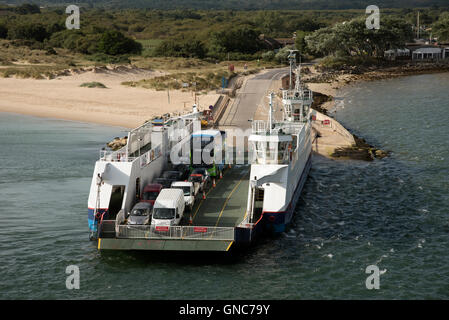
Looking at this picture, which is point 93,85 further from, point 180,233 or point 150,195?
point 180,233

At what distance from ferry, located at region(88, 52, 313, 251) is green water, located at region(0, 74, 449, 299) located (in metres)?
1.51

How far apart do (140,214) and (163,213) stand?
1637 mm

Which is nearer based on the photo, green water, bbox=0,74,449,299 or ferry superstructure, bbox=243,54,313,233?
green water, bbox=0,74,449,299

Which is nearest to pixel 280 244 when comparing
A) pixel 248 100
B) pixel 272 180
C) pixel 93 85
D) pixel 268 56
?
pixel 272 180

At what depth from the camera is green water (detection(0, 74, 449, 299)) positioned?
2861 cm

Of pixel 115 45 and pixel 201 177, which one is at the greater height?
pixel 115 45

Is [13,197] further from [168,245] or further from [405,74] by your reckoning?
[405,74]

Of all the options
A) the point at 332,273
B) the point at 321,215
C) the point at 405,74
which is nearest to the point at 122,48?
the point at 405,74

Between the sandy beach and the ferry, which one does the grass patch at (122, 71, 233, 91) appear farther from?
the ferry

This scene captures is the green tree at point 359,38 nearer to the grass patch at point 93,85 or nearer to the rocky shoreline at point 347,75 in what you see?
the rocky shoreline at point 347,75

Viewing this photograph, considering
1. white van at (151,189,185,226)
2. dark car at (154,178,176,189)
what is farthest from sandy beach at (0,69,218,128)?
white van at (151,189,185,226)

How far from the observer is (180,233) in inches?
1193

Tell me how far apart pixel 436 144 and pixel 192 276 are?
135ft
